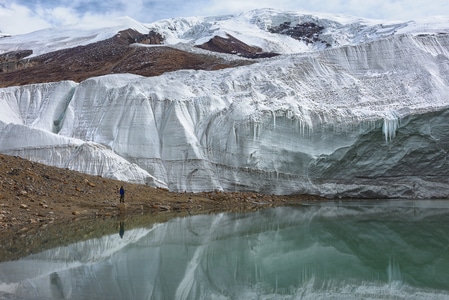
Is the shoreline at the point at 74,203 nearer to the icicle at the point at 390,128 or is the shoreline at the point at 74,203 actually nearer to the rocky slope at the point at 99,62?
the icicle at the point at 390,128

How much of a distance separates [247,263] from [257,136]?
16.9 metres

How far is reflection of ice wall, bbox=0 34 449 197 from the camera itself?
85.7 ft

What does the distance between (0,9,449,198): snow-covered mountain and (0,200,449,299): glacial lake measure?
9411 mm

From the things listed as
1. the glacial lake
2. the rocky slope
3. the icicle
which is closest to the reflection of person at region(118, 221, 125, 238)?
the glacial lake

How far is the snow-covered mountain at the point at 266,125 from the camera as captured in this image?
26250 millimetres

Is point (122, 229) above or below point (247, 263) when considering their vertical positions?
below

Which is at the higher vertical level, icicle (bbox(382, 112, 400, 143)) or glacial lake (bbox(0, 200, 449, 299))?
icicle (bbox(382, 112, 400, 143))

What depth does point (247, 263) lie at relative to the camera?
10.7 meters

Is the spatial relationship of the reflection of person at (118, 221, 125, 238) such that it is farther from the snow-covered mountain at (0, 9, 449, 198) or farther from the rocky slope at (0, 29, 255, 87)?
the rocky slope at (0, 29, 255, 87)

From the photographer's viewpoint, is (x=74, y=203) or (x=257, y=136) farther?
(x=257, y=136)

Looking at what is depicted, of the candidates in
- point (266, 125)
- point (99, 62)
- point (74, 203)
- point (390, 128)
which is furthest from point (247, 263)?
point (99, 62)

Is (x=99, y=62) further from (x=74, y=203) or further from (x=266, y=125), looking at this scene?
(x=74, y=203)

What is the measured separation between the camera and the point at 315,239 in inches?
541

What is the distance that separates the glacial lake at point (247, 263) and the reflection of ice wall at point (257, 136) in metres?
9.29
